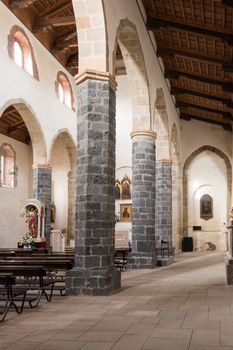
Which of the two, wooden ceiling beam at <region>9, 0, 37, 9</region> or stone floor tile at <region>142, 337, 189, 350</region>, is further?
wooden ceiling beam at <region>9, 0, 37, 9</region>

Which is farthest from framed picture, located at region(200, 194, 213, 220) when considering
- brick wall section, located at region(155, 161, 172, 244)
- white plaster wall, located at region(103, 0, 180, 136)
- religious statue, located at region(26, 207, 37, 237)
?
religious statue, located at region(26, 207, 37, 237)

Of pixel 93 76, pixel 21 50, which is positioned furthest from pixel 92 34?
pixel 21 50

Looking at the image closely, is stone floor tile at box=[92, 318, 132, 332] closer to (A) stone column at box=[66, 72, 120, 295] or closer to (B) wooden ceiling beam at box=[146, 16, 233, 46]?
(A) stone column at box=[66, 72, 120, 295]

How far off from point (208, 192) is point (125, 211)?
467 cm

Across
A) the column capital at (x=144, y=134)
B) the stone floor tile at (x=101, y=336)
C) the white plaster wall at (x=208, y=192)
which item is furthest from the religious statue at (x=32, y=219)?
the stone floor tile at (x=101, y=336)

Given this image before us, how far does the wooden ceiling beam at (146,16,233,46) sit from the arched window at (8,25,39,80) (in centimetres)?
444

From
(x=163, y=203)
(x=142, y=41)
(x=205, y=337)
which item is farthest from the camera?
(x=163, y=203)

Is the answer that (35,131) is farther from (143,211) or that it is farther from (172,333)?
(172,333)

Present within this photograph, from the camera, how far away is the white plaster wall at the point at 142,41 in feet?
33.8

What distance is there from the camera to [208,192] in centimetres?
2578

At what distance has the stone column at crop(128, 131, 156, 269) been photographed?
1431cm

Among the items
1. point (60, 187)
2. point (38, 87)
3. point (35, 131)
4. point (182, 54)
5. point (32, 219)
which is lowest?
point (32, 219)

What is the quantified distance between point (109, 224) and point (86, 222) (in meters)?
0.54

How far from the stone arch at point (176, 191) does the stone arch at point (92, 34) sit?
1359 centimetres
